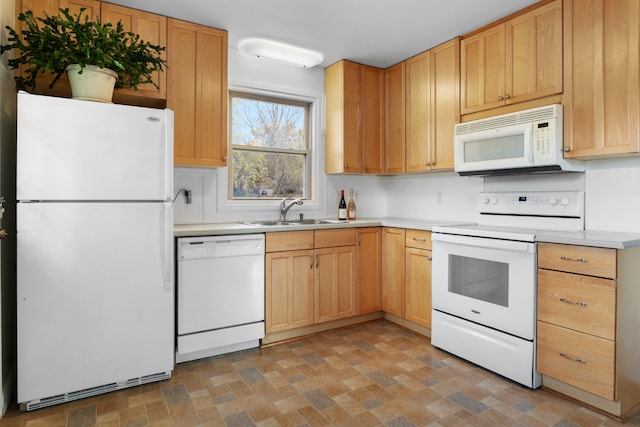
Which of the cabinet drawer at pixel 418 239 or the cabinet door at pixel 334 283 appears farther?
the cabinet door at pixel 334 283

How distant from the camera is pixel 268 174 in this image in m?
3.68

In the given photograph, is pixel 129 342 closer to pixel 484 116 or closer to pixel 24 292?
pixel 24 292

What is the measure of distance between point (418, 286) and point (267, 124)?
6.67 ft

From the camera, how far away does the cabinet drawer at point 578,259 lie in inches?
76.8

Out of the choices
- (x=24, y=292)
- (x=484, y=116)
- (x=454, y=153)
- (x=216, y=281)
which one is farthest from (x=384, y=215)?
(x=24, y=292)

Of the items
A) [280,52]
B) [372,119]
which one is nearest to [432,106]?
[372,119]

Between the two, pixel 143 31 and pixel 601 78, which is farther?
pixel 143 31

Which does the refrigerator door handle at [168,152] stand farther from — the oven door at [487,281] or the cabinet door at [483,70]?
the cabinet door at [483,70]

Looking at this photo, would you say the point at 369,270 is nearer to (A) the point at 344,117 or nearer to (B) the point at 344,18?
(A) the point at 344,117

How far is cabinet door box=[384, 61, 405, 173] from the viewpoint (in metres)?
3.67

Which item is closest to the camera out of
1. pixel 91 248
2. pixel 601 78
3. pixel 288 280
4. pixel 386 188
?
pixel 91 248

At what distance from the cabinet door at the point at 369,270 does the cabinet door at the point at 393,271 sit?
1.8 inches

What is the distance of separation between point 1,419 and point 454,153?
3.32 metres

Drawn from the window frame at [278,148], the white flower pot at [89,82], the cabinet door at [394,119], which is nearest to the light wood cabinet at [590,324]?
the cabinet door at [394,119]
